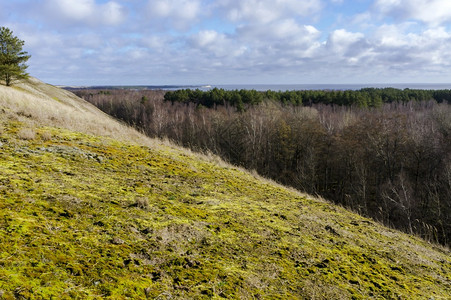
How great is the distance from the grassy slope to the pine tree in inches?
1085

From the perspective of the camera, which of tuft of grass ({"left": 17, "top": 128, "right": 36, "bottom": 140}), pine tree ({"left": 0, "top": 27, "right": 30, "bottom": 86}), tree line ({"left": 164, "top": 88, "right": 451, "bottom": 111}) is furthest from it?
tree line ({"left": 164, "top": 88, "right": 451, "bottom": 111})

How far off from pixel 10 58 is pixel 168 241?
111 ft

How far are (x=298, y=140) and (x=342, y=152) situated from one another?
7023 mm

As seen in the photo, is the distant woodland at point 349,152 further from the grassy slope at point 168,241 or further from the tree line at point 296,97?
the grassy slope at point 168,241

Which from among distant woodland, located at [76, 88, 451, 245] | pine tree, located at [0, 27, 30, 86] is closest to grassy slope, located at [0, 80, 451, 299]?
distant woodland, located at [76, 88, 451, 245]

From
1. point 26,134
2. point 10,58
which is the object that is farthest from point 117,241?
point 10,58

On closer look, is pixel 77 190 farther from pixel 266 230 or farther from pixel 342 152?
pixel 342 152

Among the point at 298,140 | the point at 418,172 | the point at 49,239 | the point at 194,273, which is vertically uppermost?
the point at 49,239

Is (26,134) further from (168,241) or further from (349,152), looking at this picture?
(349,152)

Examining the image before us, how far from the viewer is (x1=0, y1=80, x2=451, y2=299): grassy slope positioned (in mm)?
2328

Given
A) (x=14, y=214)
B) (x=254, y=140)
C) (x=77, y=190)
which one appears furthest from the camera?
(x=254, y=140)

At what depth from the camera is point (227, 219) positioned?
13.7 ft

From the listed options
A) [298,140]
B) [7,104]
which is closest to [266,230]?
[7,104]

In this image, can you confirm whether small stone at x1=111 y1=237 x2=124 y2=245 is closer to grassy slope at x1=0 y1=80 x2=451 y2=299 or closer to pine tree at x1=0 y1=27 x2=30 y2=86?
grassy slope at x1=0 y1=80 x2=451 y2=299
